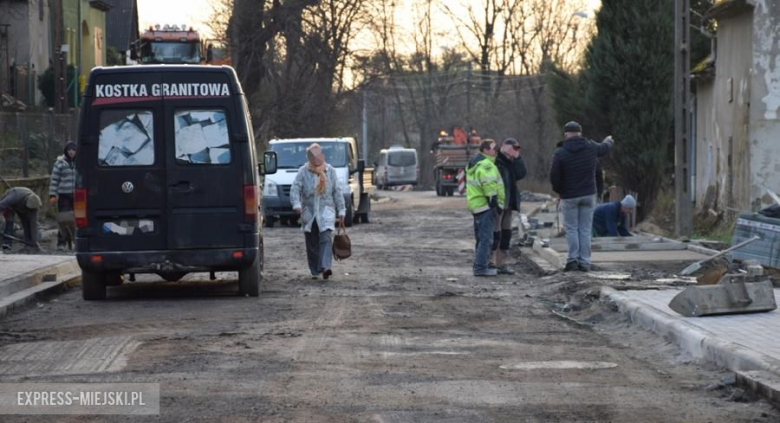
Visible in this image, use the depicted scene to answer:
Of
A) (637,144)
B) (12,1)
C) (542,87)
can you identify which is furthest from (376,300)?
(542,87)

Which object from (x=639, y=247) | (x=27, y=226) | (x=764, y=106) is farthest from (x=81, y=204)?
(x=764, y=106)

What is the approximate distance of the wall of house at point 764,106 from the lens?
22.4 m

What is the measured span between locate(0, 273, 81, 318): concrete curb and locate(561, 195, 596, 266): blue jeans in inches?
257

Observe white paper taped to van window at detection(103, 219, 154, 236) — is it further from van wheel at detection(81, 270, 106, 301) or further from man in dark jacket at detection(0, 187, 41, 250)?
man in dark jacket at detection(0, 187, 41, 250)

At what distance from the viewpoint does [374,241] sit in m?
25.8

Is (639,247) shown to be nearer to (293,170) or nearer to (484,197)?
(484,197)

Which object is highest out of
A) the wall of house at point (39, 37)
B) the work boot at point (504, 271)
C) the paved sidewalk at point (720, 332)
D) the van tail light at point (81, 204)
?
the wall of house at point (39, 37)

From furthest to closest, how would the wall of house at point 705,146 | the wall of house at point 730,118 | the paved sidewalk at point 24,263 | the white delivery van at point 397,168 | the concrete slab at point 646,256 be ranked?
1. the white delivery van at point 397,168
2. the wall of house at point 705,146
3. the wall of house at point 730,118
4. the concrete slab at point 646,256
5. the paved sidewalk at point 24,263

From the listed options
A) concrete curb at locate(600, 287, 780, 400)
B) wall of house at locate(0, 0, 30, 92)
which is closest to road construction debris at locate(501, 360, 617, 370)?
concrete curb at locate(600, 287, 780, 400)

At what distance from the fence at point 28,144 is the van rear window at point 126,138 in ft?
45.2

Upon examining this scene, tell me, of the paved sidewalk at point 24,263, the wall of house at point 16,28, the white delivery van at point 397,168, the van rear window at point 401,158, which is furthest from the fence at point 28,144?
the van rear window at point 401,158

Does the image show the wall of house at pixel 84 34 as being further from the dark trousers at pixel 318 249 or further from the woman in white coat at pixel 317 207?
the dark trousers at pixel 318 249

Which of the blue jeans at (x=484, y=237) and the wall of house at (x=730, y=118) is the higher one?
the wall of house at (x=730, y=118)

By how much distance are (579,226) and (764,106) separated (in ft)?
26.3
